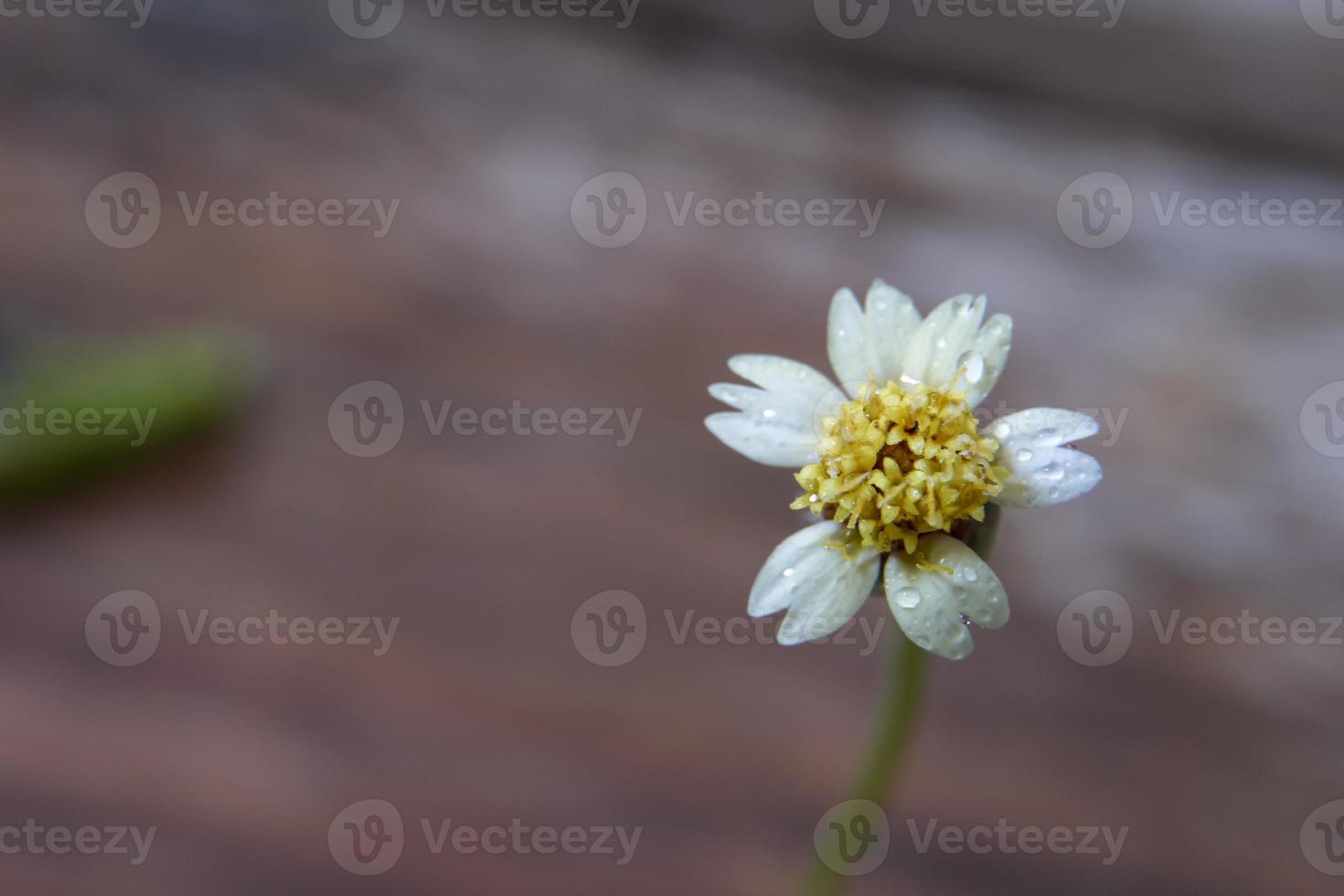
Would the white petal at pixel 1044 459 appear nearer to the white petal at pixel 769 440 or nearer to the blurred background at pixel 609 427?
the white petal at pixel 769 440

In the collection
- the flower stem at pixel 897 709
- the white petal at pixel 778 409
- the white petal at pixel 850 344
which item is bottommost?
the flower stem at pixel 897 709

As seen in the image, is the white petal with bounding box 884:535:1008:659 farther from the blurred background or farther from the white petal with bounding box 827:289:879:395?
the blurred background

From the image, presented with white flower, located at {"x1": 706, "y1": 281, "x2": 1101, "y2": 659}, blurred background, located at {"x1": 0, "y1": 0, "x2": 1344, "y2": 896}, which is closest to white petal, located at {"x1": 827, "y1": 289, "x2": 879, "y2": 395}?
white flower, located at {"x1": 706, "y1": 281, "x2": 1101, "y2": 659}

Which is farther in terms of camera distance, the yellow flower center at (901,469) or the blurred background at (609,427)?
the blurred background at (609,427)

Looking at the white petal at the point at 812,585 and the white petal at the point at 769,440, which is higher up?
the white petal at the point at 769,440

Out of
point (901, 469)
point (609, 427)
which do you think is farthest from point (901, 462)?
point (609, 427)

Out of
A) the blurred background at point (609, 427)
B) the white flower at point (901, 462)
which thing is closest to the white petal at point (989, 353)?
the white flower at point (901, 462)

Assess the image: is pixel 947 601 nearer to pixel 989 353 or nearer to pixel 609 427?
pixel 989 353

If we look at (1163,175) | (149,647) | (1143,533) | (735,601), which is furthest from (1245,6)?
(149,647)
